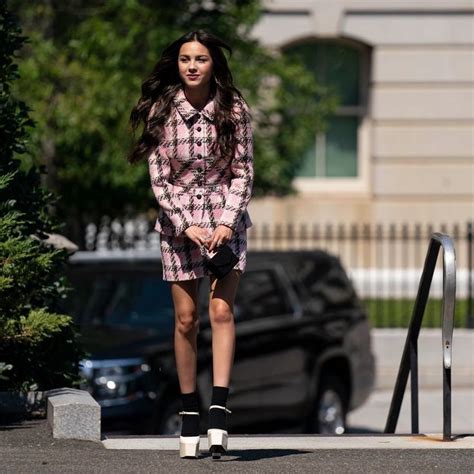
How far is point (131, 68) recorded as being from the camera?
15.5 metres

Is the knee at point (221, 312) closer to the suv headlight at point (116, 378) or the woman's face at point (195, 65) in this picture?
the woman's face at point (195, 65)

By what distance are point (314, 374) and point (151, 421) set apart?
219 centimetres

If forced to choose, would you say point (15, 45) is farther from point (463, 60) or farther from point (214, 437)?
point (463, 60)

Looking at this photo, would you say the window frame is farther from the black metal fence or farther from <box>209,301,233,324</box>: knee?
<box>209,301,233,324</box>: knee

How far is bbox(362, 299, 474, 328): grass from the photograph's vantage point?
1950 centimetres

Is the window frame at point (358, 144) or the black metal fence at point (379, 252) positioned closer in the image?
the black metal fence at point (379, 252)

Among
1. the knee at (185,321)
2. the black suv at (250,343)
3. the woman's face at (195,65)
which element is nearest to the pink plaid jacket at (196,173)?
the woman's face at (195,65)

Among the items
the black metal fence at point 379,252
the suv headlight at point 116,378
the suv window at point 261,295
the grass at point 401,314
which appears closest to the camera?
the suv headlight at point 116,378

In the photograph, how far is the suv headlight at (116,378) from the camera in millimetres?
11297

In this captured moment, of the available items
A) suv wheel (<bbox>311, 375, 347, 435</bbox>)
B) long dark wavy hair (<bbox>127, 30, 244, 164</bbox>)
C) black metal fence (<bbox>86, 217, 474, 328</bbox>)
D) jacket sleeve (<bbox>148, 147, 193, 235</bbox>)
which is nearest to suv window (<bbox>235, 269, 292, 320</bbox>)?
suv wheel (<bbox>311, 375, 347, 435</bbox>)

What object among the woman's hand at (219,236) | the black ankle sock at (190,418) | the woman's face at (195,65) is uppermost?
the woman's face at (195,65)

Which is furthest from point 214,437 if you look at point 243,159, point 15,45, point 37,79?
point 37,79

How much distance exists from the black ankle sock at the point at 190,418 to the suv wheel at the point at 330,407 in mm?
5980

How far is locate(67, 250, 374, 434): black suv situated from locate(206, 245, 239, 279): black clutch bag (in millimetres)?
4390
